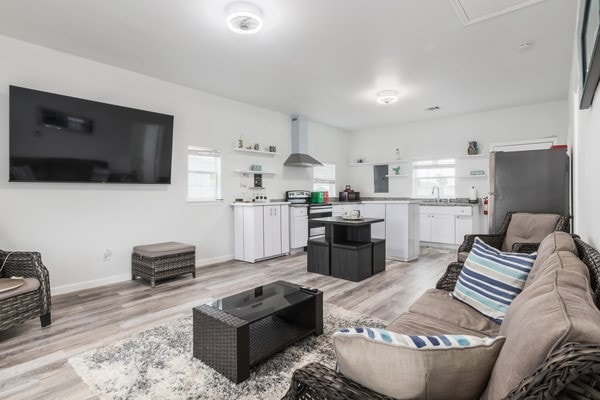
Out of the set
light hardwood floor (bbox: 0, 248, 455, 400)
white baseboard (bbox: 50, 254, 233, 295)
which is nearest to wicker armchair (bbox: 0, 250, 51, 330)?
light hardwood floor (bbox: 0, 248, 455, 400)

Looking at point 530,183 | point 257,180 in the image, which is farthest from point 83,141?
point 530,183

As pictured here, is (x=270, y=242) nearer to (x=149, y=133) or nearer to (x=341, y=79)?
(x=149, y=133)

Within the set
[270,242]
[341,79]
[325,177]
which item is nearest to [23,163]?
[270,242]

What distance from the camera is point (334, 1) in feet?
8.66

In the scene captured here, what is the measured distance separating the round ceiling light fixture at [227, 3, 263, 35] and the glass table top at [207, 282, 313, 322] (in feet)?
7.70

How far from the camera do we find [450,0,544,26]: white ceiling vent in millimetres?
2623

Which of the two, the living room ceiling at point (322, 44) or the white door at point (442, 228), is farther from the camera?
the white door at point (442, 228)

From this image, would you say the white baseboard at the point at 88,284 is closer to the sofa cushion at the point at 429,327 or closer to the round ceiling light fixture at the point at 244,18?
the round ceiling light fixture at the point at 244,18

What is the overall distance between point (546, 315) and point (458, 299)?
1.36 meters

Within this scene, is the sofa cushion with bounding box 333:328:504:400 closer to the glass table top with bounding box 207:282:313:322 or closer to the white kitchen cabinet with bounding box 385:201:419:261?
the glass table top with bounding box 207:282:313:322

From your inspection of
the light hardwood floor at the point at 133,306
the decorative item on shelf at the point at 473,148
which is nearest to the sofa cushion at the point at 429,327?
the light hardwood floor at the point at 133,306

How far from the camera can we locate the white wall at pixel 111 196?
331cm

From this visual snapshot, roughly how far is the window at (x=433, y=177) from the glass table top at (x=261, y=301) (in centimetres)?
541

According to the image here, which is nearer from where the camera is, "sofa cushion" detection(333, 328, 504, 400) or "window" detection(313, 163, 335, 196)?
"sofa cushion" detection(333, 328, 504, 400)
